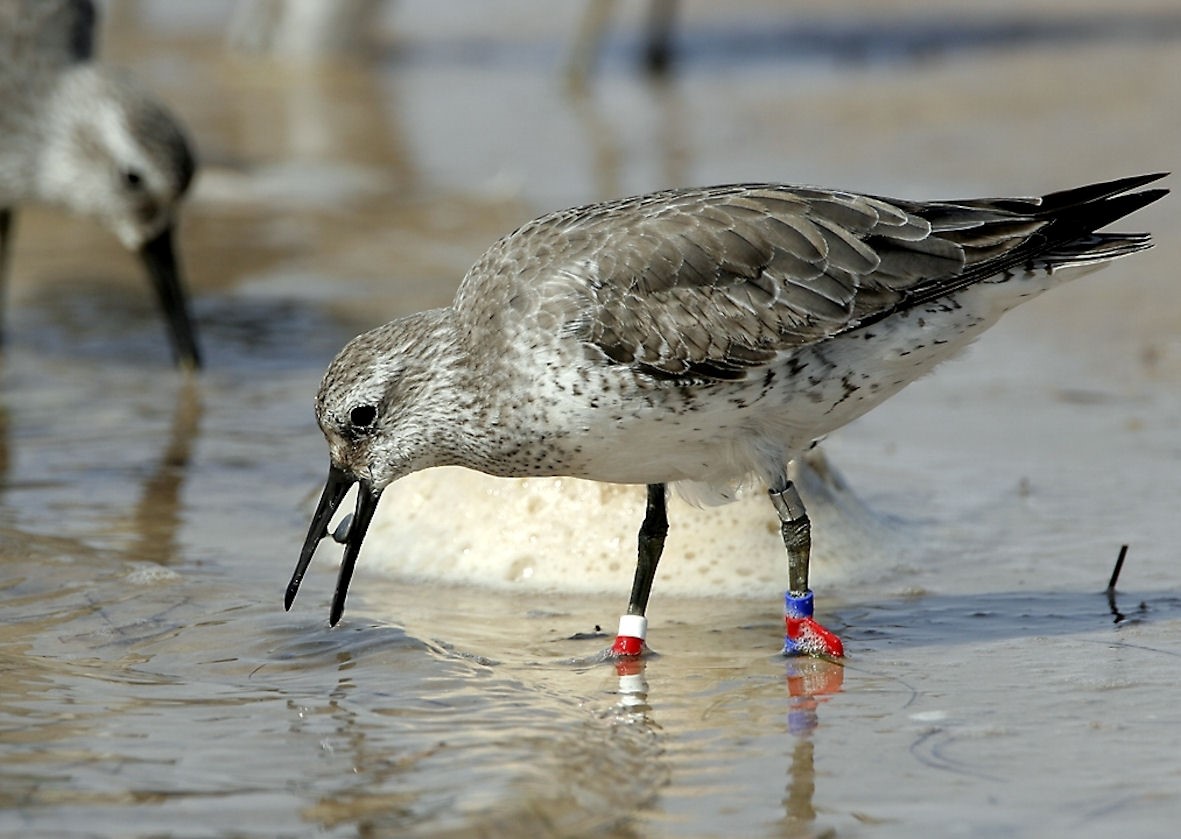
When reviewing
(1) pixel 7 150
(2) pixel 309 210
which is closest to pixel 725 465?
(1) pixel 7 150

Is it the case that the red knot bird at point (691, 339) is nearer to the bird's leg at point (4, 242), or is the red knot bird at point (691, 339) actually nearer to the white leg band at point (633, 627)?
the white leg band at point (633, 627)

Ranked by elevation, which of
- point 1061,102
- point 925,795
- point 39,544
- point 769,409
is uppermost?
point 1061,102

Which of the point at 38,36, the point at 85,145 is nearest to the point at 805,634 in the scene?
the point at 85,145

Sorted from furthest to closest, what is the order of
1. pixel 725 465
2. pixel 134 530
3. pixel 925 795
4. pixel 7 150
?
1. pixel 7 150
2. pixel 134 530
3. pixel 725 465
4. pixel 925 795

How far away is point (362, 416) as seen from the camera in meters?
6.48

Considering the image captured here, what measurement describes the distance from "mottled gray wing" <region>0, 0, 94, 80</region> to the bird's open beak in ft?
21.6

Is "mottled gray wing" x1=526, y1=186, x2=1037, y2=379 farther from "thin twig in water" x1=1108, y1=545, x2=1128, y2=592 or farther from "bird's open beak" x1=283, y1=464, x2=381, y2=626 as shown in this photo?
"thin twig in water" x1=1108, y1=545, x2=1128, y2=592

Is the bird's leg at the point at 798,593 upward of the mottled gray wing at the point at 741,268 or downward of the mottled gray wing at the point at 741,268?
downward

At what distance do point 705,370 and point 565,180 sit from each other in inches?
368

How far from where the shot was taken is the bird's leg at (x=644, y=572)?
6.50m

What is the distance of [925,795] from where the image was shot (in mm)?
5094

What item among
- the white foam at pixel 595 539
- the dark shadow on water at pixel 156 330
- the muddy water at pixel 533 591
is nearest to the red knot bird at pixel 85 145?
the dark shadow on water at pixel 156 330

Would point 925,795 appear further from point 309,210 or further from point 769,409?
point 309,210

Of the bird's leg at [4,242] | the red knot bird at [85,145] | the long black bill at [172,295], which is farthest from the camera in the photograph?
the bird's leg at [4,242]
